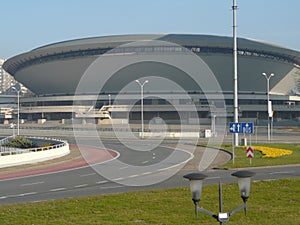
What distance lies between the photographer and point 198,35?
13500 centimetres

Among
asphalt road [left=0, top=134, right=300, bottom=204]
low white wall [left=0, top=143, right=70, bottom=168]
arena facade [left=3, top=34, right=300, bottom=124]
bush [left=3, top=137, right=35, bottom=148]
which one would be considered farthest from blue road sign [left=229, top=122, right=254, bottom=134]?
arena facade [left=3, top=34, right=300, bottom=124]

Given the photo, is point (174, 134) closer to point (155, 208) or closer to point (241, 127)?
point (241, 127)

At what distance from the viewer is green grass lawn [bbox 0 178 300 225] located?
13492 mm

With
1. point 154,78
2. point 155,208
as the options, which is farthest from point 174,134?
point 155,208

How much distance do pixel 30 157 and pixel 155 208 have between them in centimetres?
2151

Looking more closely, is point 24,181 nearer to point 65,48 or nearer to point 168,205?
point 168,205

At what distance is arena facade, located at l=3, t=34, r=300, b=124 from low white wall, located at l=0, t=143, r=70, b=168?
7209cm

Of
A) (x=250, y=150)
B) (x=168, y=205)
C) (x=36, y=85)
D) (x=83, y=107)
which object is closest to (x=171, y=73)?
(x=83, y=107)

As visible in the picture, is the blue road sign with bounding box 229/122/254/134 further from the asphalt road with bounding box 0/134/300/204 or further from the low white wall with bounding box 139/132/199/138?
the low white wall with bounding box 139/132/199/138

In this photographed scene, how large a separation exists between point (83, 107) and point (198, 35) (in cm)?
3856

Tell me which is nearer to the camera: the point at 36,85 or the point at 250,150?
the point at 250,150

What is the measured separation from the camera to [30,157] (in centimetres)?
3497

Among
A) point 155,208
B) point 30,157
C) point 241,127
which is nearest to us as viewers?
point 155,208

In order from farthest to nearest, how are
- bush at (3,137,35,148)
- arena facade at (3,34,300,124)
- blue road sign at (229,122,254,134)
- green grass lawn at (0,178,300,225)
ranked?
arena facade at (3,34,300,124)
bush at (3,137,35,148)
blue road sign at (229,122,254,134)
green grass lawn at (0,178,300,225)
